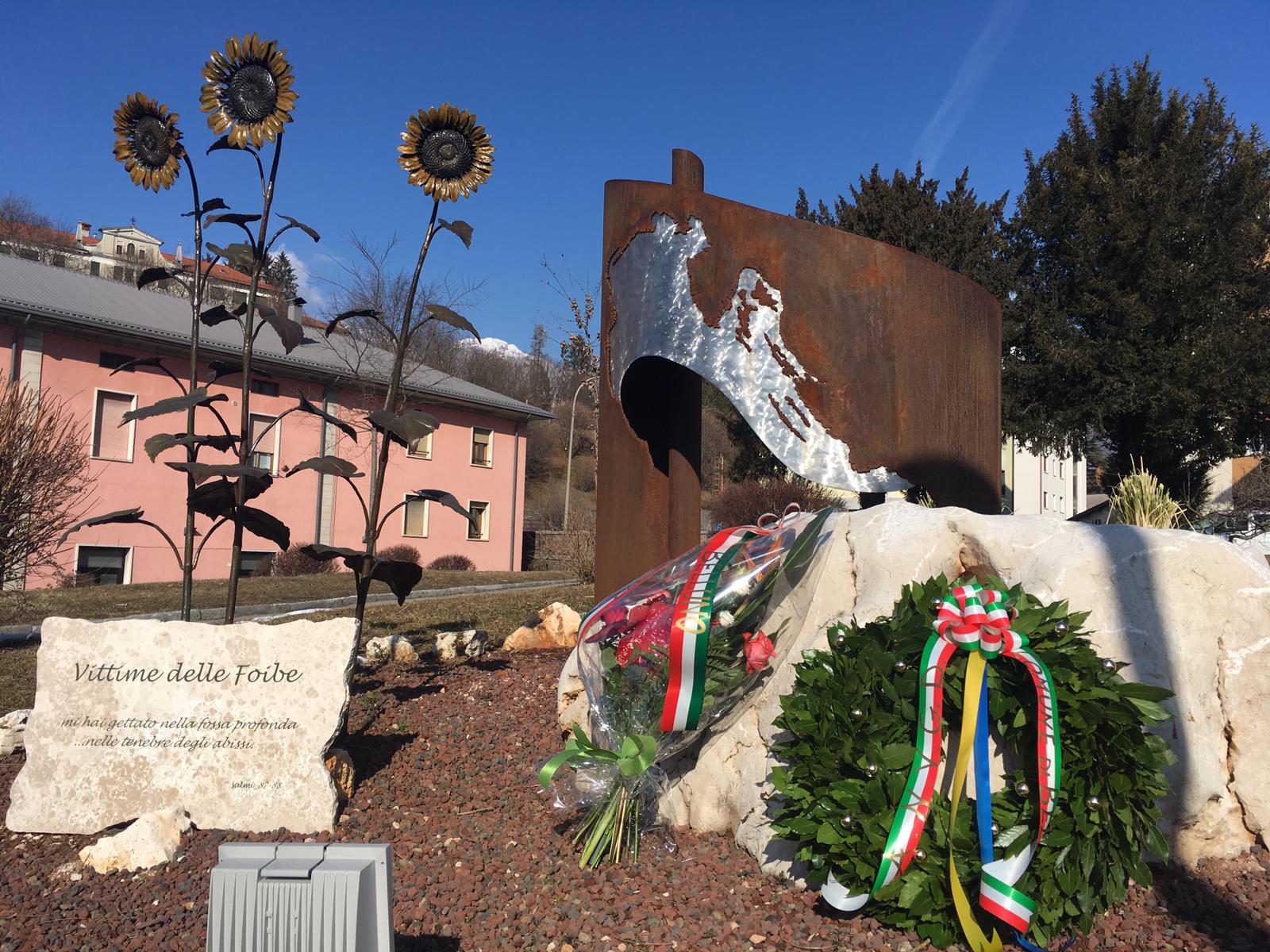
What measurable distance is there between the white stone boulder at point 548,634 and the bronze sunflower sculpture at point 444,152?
10.1ft

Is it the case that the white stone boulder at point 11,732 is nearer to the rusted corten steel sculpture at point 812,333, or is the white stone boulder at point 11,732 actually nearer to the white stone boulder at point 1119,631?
the white stone boulder at point 1119,631

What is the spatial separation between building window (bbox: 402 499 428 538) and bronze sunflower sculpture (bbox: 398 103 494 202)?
2105 centimetres

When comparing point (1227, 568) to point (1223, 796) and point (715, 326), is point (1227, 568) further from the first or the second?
point (715, 326)

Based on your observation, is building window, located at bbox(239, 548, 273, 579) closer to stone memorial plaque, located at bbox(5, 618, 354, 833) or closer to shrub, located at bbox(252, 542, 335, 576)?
shrub, located at bbox(252, 542, 335, 576)

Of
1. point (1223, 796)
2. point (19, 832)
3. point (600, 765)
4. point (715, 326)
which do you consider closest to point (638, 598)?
point (600, 765)

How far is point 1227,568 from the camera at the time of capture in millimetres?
3473

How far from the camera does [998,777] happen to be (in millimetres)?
2994

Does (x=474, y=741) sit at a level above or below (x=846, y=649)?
below

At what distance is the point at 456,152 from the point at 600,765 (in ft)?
11.3

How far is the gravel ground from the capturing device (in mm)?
2859

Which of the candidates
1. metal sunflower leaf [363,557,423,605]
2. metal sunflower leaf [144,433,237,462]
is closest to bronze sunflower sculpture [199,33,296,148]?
metal sunflower leaf [144,433,237,462]

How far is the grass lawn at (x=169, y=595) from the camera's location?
11211 millimetres

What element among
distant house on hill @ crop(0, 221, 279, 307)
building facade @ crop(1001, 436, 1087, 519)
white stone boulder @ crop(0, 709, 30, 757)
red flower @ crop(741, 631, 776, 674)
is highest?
distant house on hill @ crop(0, 221, 279, 307)

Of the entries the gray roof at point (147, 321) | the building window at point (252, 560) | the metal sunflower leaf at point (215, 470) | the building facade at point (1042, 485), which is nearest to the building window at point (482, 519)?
the gray roof at point (147, 321)
